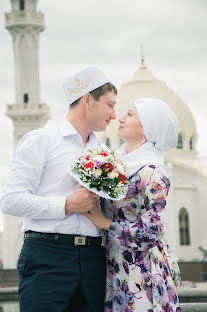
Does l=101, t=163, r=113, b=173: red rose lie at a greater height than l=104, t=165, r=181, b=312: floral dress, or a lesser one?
greater

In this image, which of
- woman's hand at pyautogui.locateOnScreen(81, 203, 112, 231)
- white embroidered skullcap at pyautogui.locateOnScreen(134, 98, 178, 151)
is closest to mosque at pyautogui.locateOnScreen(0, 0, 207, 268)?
white embroidered skullcap at pyautogui.locateOnScreen(134, 98, 178, 151)

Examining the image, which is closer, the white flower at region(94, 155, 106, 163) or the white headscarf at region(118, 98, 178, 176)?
the white flower at region(94, 155, 106, 163)

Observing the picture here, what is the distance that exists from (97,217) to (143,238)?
0.27 metres

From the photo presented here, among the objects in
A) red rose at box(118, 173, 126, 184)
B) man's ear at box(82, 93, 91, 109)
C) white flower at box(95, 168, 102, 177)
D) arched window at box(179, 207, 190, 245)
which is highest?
man's ear at box(82, 93, 91, 109)

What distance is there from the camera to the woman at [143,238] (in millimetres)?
3760

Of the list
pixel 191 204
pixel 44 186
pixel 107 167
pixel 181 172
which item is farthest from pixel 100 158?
pixel 181 172

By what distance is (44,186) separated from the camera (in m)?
3.77

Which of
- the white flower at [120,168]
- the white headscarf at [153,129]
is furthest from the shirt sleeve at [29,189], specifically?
the white headscarf at [153,129]

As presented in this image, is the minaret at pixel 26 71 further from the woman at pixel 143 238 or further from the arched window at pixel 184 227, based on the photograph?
the woman at pixel 143 238

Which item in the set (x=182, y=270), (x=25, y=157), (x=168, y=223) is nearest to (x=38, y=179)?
(x=25, y=157)

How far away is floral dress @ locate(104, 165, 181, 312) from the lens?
12.3ft

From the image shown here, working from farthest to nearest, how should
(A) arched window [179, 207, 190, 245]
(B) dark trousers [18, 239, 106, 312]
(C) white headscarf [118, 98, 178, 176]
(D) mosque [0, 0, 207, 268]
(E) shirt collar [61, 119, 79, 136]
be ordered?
(A) arched window [179, 207, 190, 245] → (D) mosque [0, 0, 207, 268] → (C) white headscarf [118, 98, 178, 176] → (E) shirt collar [61, 119, 79, 136] → (B) dark trousers [18, 239, 106, 312]

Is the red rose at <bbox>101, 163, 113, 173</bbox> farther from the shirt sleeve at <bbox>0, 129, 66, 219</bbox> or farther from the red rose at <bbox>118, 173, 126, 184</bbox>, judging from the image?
the shirt sleeve at <bbox>0, 129, 66, 219</bbox>

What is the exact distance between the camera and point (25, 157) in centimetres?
371
